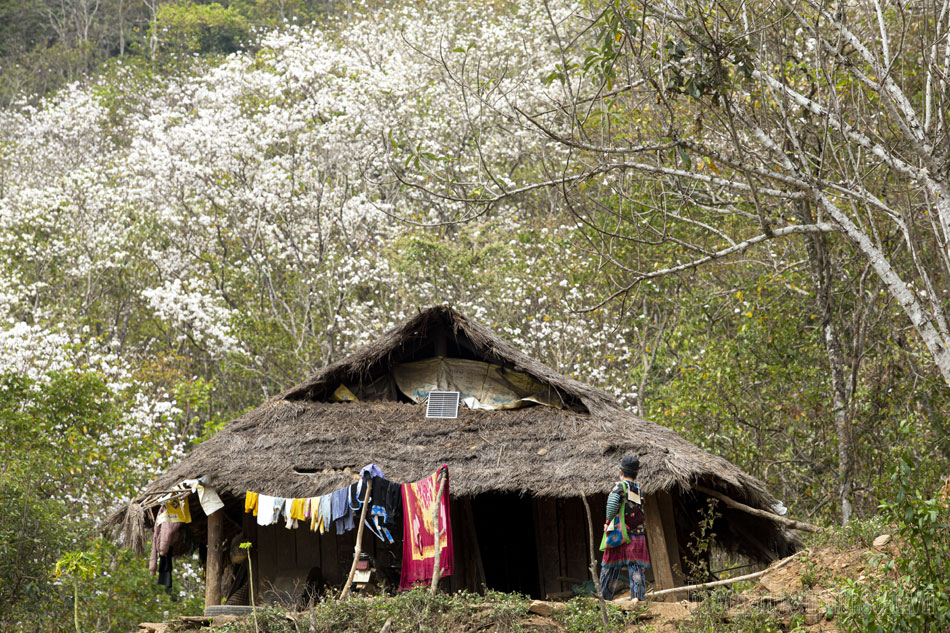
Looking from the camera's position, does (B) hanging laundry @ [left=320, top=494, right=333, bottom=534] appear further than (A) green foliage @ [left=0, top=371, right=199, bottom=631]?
No

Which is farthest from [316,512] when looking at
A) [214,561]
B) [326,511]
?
[214,561]

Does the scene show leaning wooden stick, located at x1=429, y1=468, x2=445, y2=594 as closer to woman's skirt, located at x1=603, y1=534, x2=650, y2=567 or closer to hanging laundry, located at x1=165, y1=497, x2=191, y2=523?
woman's skirt, located at x1=603, y1=534, x2=650, y2=567

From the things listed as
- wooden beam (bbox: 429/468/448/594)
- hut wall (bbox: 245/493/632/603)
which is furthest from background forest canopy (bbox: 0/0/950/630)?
hut wall (bbox: 245/493/632/603)

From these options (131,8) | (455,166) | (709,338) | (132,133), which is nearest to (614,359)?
(709,338)

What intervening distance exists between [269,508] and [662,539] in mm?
3795

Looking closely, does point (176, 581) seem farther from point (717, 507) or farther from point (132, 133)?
point (132, 133)

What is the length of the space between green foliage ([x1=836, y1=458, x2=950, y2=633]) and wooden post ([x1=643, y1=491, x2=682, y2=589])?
2746mm

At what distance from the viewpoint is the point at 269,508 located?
9.52m

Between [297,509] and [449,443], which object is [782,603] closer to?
[449,443]

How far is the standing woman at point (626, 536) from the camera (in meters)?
8.49

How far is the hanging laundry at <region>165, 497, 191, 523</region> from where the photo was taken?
384 inches

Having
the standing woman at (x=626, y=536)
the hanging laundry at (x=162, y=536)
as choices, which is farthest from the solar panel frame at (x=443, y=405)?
the hanging laundry at (x=162, y=536)

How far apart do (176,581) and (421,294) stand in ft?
21.3

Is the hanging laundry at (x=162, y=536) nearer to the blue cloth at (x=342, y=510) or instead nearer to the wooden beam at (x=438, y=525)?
the blue cloth at (x=342, y=510)
